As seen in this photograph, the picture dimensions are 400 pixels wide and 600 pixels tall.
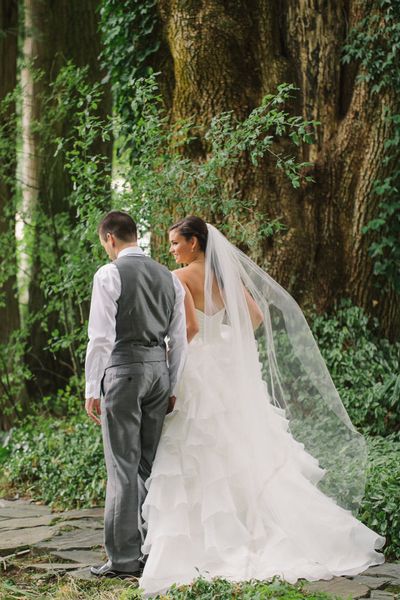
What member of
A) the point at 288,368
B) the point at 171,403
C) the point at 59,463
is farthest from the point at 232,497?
the point at 59,463

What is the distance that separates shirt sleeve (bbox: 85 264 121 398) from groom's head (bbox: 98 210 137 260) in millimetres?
320

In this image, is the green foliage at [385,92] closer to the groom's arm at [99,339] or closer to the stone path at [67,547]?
the stone path at [67,547]

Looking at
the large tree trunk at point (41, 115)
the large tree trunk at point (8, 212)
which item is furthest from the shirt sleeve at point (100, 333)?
the large tree trunk at point (41, 115)

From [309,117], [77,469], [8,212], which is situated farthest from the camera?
[8,212]

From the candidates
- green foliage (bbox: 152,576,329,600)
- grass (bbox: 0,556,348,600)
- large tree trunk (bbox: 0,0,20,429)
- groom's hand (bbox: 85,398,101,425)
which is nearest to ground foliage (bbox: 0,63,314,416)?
large tree trunk (bbox: 0,0,20,429)

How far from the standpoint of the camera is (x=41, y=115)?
1015 centimetres

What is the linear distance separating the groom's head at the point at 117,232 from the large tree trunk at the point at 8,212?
462 centimetres

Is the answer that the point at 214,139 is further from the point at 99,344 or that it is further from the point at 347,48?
the point at 99,344

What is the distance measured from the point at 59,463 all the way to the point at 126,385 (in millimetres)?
3402

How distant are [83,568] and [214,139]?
3.79 meters

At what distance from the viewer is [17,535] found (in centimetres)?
608

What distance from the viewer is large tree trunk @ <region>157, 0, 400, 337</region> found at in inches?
324

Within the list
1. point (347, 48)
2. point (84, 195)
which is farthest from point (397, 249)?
point (84, 195)

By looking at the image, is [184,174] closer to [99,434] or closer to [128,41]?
[128,41]
